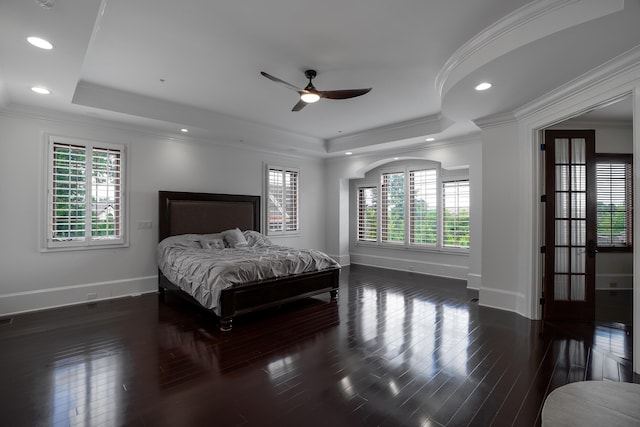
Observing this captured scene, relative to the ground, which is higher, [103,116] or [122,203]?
[103,116]

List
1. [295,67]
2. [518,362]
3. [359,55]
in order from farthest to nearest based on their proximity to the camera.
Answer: [295,67], [359,55], [518,362]

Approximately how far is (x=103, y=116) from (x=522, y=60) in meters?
5.27

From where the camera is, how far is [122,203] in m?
5.05

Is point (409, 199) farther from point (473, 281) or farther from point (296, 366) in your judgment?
point (296, 366)

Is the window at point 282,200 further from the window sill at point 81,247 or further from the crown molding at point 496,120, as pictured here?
the crown molding at point 496,120


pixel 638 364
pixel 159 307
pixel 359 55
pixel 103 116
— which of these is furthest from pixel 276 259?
pixel 638 364

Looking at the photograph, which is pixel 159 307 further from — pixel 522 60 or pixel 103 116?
pixel 522 60

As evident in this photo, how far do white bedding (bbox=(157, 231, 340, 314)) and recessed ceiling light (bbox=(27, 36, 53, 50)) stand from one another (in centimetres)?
256

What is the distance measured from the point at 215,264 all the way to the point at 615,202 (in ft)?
21.4

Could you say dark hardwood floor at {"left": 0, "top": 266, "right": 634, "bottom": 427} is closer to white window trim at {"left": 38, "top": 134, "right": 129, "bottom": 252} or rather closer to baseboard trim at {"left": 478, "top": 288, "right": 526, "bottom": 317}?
baseboard trim at {"left": 478, "top": 288, "right": 526, "bottom": 317}

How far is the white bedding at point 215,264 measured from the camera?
12.3 feet

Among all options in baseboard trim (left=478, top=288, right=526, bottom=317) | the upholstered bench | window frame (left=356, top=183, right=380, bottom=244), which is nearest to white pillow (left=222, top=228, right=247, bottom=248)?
window frame (left=356, top=183, right=380, bottom=244)

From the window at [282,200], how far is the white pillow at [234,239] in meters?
1.36

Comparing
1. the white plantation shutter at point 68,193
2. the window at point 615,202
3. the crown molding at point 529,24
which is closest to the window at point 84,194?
the white plantation shutter at point 68,193
